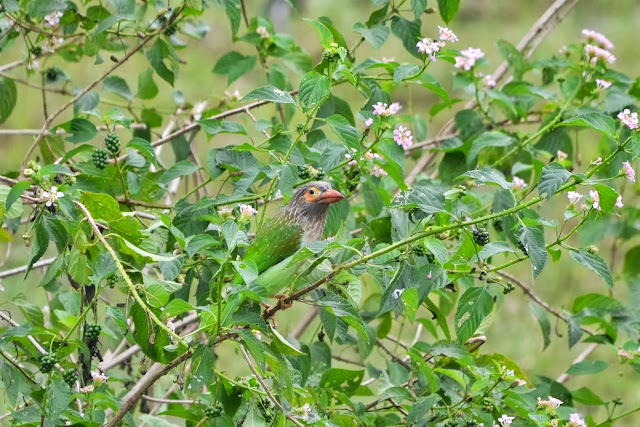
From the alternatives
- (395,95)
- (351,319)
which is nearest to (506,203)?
(351,319)

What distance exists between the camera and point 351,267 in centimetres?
245

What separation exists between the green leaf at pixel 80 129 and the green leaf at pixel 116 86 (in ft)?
2.58

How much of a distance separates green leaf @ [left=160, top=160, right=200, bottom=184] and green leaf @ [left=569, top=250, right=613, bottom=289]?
134 cm

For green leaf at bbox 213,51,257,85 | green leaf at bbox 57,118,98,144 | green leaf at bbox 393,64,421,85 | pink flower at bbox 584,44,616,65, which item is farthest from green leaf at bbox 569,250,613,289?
green leaf at bbox 213,51,257,85

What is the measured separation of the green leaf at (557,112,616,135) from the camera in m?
2.48

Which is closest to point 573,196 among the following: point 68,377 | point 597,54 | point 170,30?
point 597,54

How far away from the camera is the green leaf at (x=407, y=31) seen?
3260mm

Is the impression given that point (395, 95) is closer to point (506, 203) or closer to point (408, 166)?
point (408, 166)

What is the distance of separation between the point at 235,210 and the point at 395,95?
20.7 feet

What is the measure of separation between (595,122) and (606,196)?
22 cm

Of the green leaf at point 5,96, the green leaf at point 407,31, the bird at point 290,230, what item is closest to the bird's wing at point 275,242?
the bird at point 290,230

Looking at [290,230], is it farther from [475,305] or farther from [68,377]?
[68,377]

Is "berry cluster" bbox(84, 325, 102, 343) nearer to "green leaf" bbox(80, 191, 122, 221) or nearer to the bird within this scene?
"green leaf" bbox(80, 191, 122, 221)

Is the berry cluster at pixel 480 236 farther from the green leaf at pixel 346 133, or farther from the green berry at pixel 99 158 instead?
the green berry at pixel 99 158
